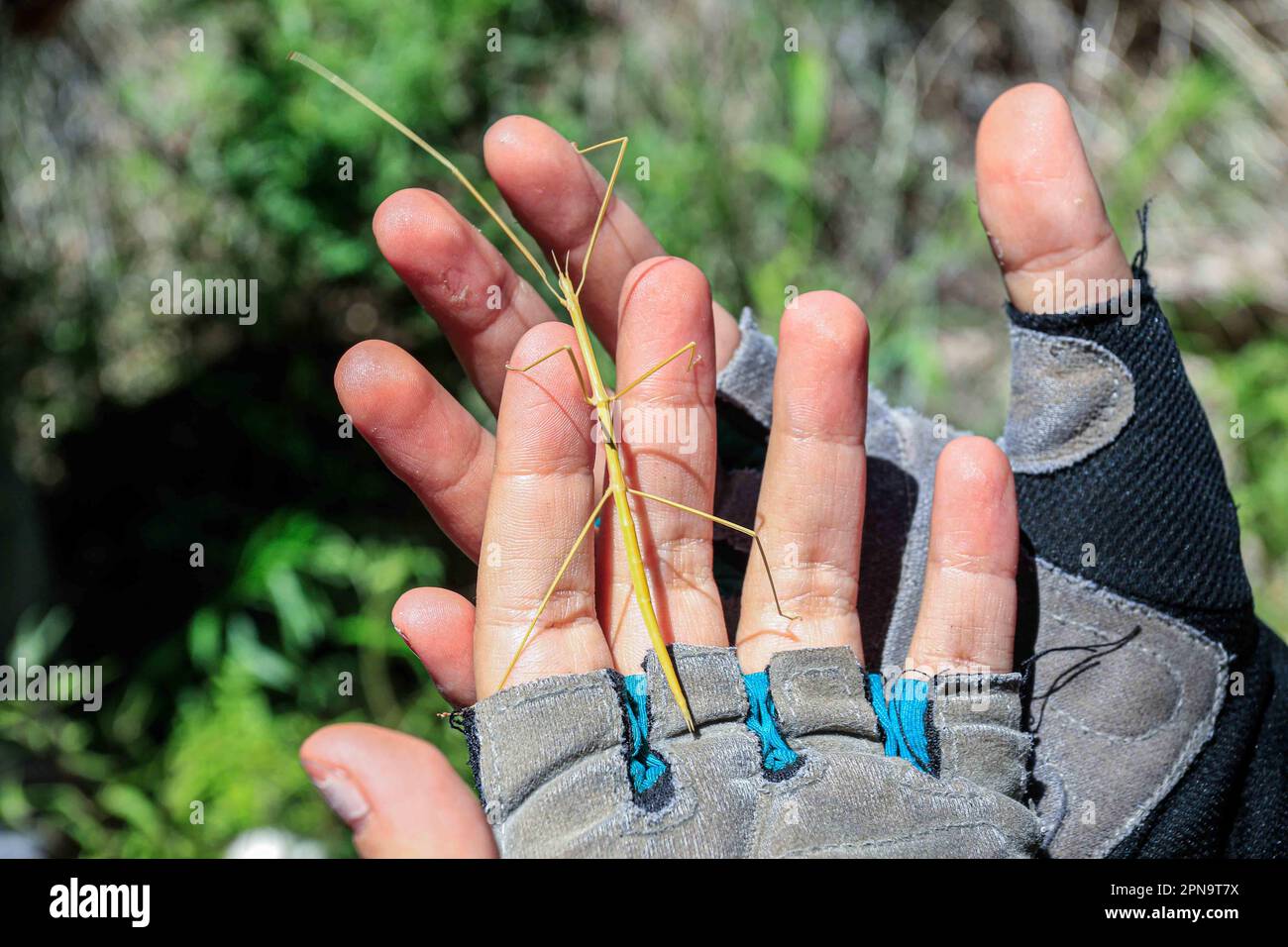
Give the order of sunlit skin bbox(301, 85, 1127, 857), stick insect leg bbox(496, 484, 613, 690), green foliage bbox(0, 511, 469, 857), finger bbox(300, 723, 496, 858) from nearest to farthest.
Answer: finger bbox(300, 723, 496, 858)
stick insect leg bbox(496, 484, 613, 690)
sunlit skin bbox(301, 85, 1127, 857)
green foliage bbox(0, 511, 469, 857)

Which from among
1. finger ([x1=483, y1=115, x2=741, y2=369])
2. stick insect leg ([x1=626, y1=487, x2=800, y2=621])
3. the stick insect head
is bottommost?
stick insect leg ([x1=626, y1=487, x2=800, y2=621])

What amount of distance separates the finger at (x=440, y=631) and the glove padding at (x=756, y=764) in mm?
256

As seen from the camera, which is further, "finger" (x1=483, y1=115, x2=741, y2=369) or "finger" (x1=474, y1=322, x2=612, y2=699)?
"finger" (x1=483, y1=115, x2=741, y2=369)

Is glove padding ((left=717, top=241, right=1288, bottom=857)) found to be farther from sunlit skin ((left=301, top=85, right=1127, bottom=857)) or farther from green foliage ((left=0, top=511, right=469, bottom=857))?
green foliage ((left=0, top=511, right=469, bottom=857))

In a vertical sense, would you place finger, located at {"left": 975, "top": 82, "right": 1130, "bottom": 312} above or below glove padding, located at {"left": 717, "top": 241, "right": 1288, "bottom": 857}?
above

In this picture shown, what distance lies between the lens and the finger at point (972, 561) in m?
2.30

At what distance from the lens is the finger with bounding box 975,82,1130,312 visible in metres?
Answer: 2.26

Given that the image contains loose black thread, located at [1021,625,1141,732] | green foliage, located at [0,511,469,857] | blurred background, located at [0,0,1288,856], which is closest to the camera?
loose black thread, located at [1021,625,1141,732]

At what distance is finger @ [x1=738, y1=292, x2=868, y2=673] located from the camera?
92.4 inches

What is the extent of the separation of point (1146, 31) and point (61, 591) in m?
6.24

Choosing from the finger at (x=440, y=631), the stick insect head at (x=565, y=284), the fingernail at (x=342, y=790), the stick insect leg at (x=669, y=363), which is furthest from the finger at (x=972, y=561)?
the fingernail at (x=342, y=790)

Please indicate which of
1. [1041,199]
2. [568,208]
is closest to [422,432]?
[568,208]

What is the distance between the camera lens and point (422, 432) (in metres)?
2.31

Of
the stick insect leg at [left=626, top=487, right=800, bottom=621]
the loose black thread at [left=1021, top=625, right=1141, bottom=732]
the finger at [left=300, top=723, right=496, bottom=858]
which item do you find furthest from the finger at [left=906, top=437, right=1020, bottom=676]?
the finger at [left=300, top=723, right=496, bottom=858]
